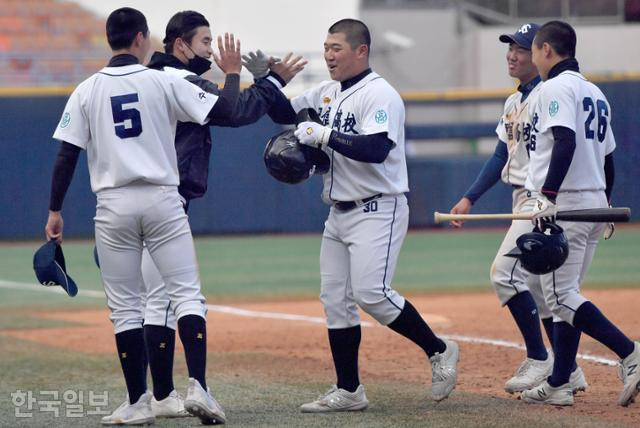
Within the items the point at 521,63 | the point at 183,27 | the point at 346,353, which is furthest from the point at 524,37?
the point at 346,353

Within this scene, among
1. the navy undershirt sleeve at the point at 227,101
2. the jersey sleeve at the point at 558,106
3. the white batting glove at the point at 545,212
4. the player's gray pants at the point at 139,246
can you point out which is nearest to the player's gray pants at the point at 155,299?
the player's gray pants at the point at 139,246

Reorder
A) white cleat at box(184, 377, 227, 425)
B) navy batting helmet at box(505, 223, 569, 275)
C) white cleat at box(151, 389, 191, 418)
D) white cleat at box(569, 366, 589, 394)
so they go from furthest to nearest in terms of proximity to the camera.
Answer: white cleat at box(569, 366, 589, 394) → white cleat at box(151, 389, 191, 418) → navy batting helmet at box(505, 223, 569, 275) → white cleat at box(184, 377, 227, 425)

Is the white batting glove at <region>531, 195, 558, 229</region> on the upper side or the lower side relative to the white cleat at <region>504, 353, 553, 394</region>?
upper

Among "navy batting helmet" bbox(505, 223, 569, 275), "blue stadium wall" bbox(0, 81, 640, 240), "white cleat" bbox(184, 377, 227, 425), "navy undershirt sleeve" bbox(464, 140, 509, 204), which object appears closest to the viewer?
"white cleat" bbox(184, 377, 227, 425)

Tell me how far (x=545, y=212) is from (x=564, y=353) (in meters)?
0.82

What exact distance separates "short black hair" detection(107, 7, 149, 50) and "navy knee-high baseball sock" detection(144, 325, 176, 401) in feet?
4.56

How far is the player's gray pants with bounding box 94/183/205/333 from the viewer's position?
4.96 metres

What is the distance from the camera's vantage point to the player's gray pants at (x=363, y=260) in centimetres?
530

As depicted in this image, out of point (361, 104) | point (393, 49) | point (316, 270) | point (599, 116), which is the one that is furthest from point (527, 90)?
point (393, 49)

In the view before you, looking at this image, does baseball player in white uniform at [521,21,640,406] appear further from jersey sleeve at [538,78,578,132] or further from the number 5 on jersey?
the number 5 on jersey

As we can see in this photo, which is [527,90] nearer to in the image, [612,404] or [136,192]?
[612,404]

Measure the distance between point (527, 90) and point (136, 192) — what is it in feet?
8.02

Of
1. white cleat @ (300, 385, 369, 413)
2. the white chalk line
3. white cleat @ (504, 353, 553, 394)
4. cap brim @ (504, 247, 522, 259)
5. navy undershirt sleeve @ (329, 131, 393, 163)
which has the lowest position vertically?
the white chalk line

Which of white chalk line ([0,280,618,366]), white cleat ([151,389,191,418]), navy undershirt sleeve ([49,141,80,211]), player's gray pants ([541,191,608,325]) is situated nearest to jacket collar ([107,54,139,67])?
navy undershirt sleeve ([49,141,80,211])
